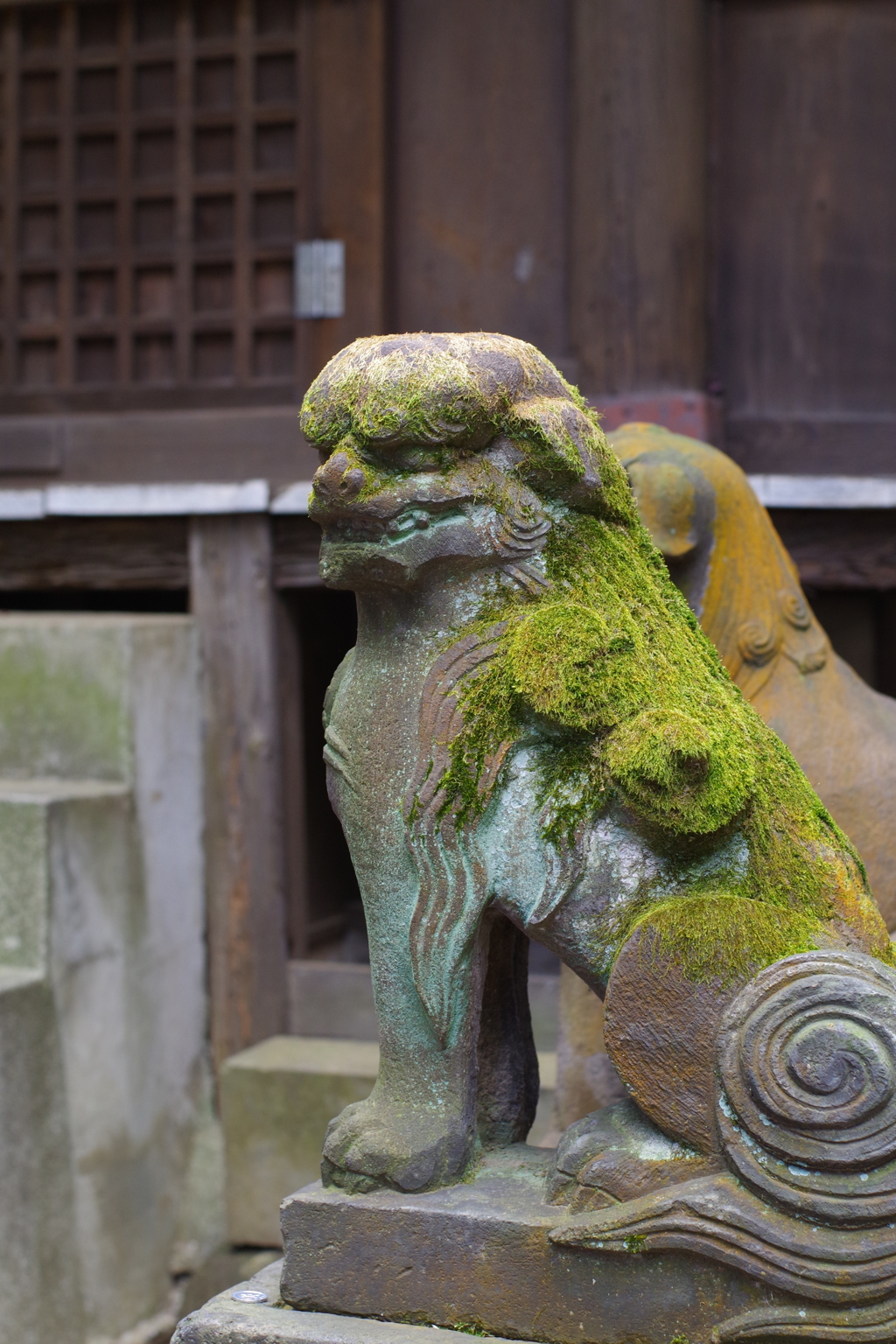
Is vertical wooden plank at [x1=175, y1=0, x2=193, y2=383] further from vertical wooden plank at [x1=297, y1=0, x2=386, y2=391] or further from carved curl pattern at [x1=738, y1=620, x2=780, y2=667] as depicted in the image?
carved curl pattern at [x1=738, y1=620, x2=780, y2=667]

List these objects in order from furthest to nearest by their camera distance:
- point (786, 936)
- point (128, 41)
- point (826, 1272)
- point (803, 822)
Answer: point (128, 41)
point (803, 822)
point (786, 936)
point (826, 1272)

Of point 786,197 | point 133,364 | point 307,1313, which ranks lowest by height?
point 307,1313

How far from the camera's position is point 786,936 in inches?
66.2

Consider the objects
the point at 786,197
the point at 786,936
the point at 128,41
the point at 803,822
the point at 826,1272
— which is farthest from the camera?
the point at 128,41

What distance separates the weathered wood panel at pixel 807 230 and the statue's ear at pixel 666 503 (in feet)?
5.85

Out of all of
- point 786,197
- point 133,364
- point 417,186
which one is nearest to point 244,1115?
point 133,364

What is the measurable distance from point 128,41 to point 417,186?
3.38ft

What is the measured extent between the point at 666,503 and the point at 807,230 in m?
2.08

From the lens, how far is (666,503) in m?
2.31

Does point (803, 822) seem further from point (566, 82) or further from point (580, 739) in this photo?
point (566, 82)

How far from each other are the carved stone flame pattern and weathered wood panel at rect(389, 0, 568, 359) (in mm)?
2866

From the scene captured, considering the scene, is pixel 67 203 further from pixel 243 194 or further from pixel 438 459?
pixel 438 459

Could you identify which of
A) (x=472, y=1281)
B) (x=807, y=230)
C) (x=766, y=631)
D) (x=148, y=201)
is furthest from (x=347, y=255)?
(x=472, y=1281)

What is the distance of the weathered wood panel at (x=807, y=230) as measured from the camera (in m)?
3.96
